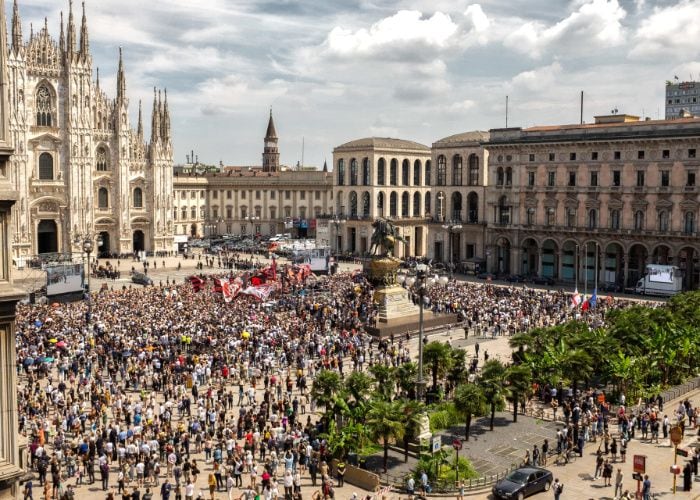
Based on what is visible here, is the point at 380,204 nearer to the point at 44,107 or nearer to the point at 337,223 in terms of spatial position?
the point at 337,223

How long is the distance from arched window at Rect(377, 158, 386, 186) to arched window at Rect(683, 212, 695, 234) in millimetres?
42551

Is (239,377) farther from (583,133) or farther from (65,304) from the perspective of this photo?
(583,133)

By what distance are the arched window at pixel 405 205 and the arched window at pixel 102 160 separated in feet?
127

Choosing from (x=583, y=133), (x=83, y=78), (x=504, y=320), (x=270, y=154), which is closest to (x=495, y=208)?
(x=583, y=133)

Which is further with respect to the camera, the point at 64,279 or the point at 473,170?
the point at 473,170

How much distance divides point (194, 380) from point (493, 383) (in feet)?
44.1

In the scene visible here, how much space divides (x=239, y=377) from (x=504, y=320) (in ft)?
67.5

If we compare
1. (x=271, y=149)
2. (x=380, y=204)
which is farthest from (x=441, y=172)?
(x=271, y=149)

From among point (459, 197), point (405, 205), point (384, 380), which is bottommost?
point (384, 380)

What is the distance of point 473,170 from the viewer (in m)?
83.9

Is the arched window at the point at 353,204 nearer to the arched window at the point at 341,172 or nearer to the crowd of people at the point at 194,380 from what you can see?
the arched window at the point at 341,172

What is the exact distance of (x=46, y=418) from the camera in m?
26.9

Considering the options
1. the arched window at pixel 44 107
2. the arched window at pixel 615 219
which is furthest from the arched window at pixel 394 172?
the arched window at pixel 44 107


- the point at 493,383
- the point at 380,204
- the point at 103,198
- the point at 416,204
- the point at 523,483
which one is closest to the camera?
the point at 523,483
